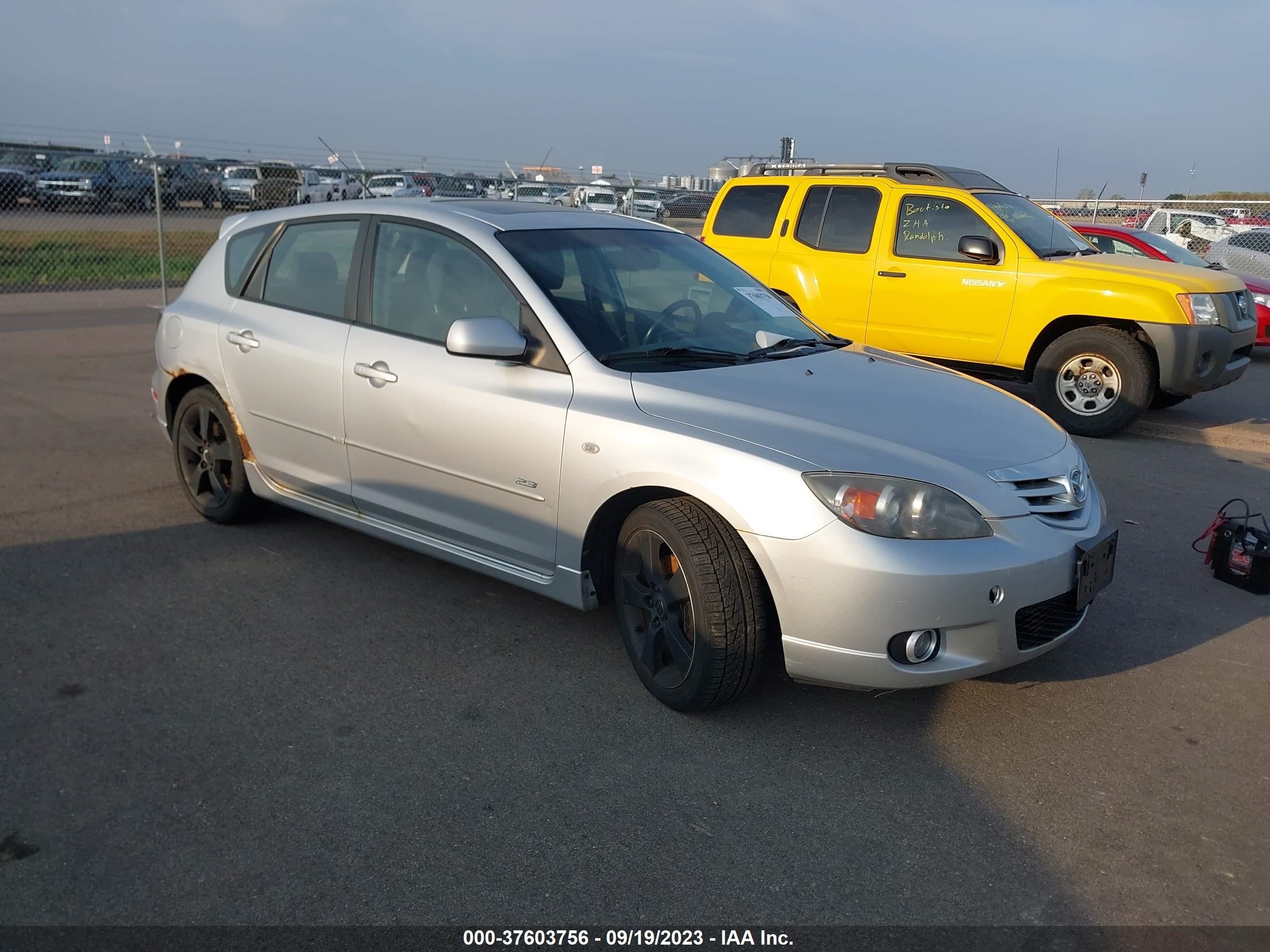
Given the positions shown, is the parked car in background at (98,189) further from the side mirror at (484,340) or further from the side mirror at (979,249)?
the side mirror at (484,340)

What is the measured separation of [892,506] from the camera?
10.7 feet

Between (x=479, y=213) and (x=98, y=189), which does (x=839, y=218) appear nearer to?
(x=479, y=213)

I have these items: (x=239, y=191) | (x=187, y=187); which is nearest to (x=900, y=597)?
(x=187, y=187)

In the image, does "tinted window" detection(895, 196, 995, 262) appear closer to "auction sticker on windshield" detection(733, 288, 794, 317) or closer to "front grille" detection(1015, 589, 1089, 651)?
"auction sticker on windshield" detection(733, 288, 794, 317)

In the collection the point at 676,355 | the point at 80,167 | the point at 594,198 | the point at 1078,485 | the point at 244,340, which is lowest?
the point at 1078,485

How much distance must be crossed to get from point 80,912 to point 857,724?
7.71 feet

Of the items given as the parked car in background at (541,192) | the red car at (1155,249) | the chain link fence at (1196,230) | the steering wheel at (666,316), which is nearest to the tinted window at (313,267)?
the steering wheel at (666,316)

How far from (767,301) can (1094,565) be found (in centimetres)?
196

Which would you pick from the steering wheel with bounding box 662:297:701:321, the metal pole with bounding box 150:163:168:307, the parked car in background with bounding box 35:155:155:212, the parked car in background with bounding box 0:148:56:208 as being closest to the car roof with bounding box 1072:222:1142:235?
the steering wheel with bounding box 662:297:701:321

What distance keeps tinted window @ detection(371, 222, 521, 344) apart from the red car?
30.4ft

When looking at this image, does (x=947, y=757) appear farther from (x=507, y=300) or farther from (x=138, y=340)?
(x=138, y=340)

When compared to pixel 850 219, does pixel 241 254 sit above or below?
below

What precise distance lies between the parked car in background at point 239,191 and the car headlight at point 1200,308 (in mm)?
16701

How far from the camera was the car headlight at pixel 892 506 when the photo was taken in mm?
3250
